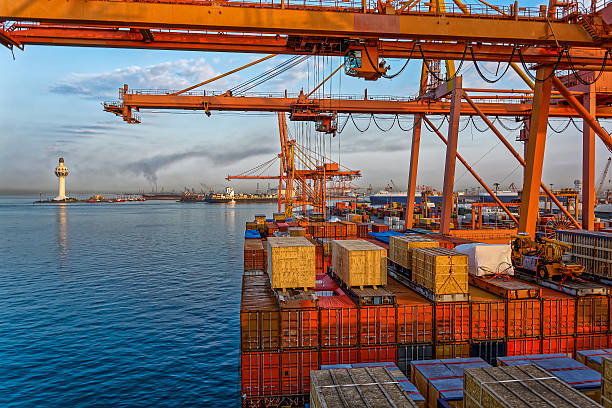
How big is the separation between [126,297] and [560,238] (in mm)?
33606

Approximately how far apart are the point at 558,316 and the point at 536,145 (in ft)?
37.6

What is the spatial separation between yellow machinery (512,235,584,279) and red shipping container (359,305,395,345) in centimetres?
891

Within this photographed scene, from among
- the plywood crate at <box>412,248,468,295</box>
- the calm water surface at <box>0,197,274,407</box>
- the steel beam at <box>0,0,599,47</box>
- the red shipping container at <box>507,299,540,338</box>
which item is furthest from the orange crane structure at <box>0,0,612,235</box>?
the calm water surface at <box>0,197,274,407</box>

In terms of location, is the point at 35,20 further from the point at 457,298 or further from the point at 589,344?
the point at 589,344

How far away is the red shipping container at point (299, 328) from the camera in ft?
48.5

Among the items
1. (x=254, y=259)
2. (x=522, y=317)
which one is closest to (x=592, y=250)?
(x=522, y=317)

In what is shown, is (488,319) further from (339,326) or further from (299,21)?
(299,21)

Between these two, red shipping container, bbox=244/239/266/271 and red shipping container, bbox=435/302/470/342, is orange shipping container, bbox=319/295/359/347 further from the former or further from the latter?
red shipping container, bbox=244/239/266/271

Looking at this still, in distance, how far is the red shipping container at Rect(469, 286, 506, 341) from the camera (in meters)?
15.9

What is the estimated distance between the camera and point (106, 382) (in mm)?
19375

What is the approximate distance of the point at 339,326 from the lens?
15148mm

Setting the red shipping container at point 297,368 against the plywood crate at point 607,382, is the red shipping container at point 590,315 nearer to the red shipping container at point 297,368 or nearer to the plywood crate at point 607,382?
the plywood crate at point 607,382

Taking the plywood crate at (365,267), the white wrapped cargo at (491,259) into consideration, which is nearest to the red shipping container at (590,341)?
the white wrapped cargo at (491,259)

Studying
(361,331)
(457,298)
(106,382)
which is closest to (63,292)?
(106,382)
